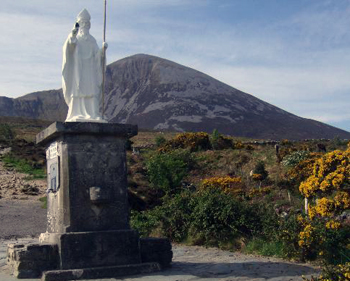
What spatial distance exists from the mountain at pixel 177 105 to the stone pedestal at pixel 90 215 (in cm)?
8213

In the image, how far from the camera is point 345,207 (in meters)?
9.55

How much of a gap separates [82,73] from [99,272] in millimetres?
3450

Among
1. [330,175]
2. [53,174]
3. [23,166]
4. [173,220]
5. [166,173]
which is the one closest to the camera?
[53,174]

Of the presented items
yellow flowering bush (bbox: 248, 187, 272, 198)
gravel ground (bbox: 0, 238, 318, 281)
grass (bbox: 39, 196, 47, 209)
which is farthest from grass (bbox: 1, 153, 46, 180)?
gravel ground (bbox: 0, 238, 318, 281)

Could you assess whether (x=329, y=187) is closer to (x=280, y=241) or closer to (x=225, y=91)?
(x=280, y=241)

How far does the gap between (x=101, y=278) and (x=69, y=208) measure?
4.10 feet

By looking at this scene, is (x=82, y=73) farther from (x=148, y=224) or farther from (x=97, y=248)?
(x=148, y=224)

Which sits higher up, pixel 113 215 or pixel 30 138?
pixel 30 138

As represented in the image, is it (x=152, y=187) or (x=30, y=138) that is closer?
(x=152, y=187)

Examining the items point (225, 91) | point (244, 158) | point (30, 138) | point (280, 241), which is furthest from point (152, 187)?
point (225, 91)

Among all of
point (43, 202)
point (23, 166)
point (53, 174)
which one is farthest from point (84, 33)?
point (23, 166)

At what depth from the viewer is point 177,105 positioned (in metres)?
122

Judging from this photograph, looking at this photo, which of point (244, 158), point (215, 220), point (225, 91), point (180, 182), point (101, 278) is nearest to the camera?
point (101, 278)

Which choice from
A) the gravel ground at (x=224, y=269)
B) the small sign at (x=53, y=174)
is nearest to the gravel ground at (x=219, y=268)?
the gravel ground at (x=224, y=269)
